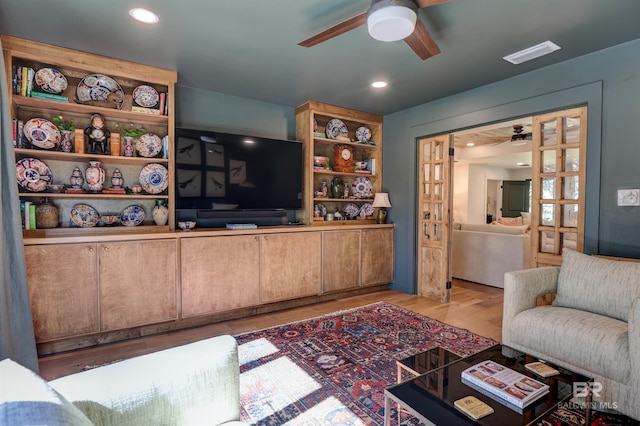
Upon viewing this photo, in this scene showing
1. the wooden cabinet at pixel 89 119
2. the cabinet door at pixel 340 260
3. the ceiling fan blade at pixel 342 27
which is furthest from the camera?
the cabinet door at pixel 340 260

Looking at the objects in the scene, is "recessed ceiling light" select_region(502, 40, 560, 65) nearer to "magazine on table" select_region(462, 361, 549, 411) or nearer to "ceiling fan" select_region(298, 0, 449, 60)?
"ceiling fan" select_region(298, 0, 449, 60)

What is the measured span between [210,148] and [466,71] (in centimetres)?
257

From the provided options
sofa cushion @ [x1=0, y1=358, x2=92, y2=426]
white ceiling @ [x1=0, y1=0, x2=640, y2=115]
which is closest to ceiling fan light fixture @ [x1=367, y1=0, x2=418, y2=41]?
white ceiling @ [x1=0, y1=0, x2=640, y2=115]

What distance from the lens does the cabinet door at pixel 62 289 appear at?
2377 millimetres

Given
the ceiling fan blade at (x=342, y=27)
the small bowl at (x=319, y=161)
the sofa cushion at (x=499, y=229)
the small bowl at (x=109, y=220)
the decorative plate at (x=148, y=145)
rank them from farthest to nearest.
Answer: the sofa cushion at (x=499, y=229) < the small bowl at (x=319, y=161) < the decorative plate at (x=148, y=145) < the small bowl at (x=109, y=220) < the ceiling fan blade at (x=342, y=27)

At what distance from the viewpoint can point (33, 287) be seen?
93.0 inches

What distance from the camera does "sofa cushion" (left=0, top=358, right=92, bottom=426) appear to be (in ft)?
1.84

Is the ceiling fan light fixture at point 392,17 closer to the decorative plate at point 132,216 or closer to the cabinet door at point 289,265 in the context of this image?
the cabinet door at point 289,265

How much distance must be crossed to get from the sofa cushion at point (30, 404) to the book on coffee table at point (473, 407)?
1.23 m

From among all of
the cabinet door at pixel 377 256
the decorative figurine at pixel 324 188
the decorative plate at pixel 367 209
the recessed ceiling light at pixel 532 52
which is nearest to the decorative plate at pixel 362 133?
the decorative figurine at pixel 324 188

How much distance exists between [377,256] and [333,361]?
208cm

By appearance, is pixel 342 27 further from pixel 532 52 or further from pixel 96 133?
pixel 96 133

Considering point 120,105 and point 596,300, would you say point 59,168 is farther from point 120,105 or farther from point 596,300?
point 596,300

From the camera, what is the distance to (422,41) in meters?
1.97
